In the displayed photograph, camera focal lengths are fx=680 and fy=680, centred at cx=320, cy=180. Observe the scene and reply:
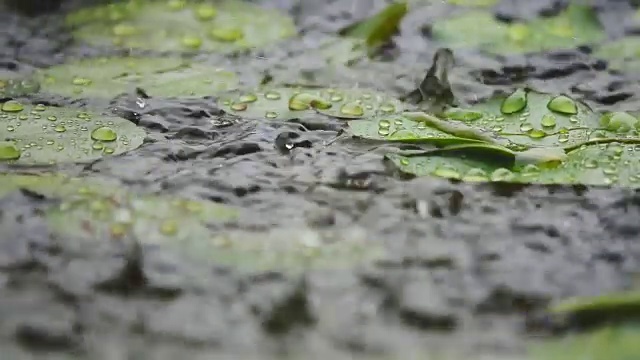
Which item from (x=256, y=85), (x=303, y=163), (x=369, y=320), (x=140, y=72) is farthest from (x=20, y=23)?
(x=369, y=320)

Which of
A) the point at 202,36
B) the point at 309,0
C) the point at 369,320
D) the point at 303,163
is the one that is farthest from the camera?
the point at 309,0

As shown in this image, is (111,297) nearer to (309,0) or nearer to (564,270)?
(564,270)

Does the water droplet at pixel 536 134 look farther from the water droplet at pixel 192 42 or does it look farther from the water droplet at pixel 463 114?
the water droplet at pixel 192 42

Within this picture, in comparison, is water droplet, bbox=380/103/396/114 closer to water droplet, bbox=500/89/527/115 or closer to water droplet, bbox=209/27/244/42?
water droplet, bbox=500/89/527/115

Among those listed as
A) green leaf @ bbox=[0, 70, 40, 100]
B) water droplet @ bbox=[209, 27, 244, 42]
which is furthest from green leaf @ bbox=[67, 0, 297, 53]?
green leaf @ bbox=[0, 70, 40, 100]

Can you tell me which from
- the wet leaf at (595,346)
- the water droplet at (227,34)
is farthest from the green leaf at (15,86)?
the wet leaf at (595,346)

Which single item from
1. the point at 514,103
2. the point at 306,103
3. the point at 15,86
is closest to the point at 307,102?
the point at 306,103

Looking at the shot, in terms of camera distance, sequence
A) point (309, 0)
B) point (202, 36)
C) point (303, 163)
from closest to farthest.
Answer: point (303, 163), point (202, 36), point (309, 0)

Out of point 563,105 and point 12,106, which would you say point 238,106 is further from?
point 563,105
